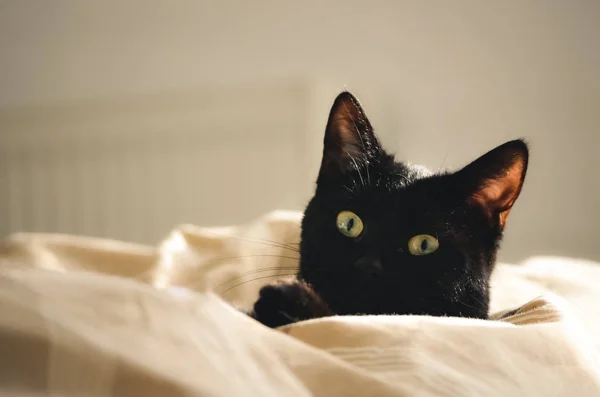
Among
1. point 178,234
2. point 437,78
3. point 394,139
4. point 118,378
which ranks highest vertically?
point 437,78

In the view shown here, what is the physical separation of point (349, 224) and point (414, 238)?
0.29ft

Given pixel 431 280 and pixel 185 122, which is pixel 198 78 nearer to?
pixel 185 122

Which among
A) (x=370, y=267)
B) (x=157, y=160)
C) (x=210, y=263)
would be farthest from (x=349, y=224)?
(x=157, y=160)

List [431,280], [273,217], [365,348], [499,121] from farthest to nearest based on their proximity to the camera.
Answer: [499,121]
[273,217]
[431,280]
[365,348]

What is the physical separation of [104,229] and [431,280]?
5.36 feet

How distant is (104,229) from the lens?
2045 mm

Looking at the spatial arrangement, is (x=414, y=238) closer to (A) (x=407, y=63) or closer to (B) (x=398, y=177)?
(B) (x=398, y=177)

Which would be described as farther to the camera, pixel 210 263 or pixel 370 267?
pixel 210 263

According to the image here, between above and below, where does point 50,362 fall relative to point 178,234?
below

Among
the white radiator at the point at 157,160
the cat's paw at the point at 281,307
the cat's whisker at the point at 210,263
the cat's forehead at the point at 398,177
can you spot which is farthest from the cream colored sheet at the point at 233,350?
the white radiator at the point at 157,160

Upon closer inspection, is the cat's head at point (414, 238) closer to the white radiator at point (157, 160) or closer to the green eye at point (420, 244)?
the green eye at point (420, 244)

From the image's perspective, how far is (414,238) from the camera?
0.70 meters

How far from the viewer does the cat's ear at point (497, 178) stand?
693 mm

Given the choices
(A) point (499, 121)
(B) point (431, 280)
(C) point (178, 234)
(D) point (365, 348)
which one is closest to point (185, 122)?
(C) point (178, 234)
